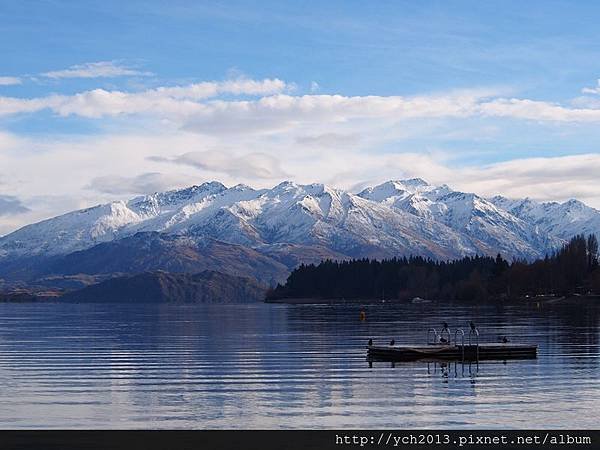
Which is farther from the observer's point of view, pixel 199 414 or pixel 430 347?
pixel 430 347

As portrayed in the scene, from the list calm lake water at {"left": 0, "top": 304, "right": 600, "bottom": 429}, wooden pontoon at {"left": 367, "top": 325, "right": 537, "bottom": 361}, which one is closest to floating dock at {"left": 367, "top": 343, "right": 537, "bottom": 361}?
wooden pontoon at {"left": 367, "top": 325, "right": 537, "bottom": 361}

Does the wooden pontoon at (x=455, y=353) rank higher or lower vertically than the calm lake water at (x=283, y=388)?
higher

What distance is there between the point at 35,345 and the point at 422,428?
8945cm

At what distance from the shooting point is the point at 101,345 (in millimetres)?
132000

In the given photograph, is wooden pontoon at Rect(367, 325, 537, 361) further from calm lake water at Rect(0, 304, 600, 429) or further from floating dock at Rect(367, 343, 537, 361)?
calm lake water at Rect(0, 304, 600, 429)

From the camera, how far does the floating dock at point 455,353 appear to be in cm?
9750

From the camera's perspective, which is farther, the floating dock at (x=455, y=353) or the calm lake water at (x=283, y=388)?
the floating dock at (x=455, y=353)

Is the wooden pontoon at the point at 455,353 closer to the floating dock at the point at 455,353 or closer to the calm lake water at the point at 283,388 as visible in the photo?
the floating dock at the point at 455,353

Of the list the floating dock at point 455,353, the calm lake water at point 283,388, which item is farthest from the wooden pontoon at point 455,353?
the calm lake water at point 283,388

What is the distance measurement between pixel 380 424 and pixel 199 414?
37.7 feet
